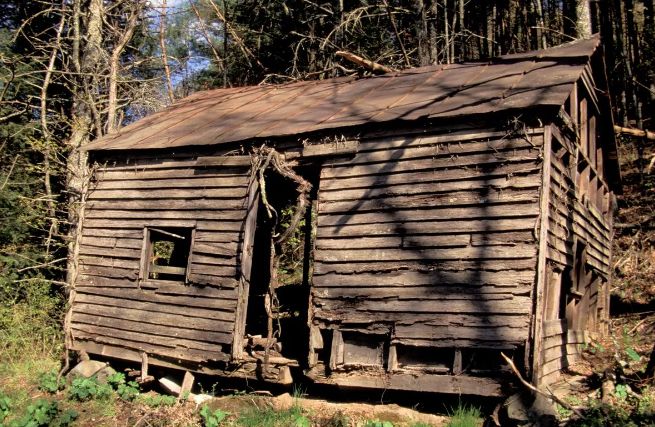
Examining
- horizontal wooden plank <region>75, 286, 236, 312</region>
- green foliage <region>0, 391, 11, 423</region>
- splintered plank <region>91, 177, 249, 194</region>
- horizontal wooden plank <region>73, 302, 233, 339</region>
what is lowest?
green foliage <region>0, 391, 11, 423</region>

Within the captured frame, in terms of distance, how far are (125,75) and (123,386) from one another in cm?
1207

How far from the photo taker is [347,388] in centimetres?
816

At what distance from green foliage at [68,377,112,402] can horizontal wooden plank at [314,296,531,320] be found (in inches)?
156

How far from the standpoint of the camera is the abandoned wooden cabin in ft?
23.9

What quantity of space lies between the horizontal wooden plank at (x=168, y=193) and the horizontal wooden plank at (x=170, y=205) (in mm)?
59

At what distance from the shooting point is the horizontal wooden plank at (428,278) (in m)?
7.10

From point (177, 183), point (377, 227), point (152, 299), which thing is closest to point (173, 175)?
point (177, 183)

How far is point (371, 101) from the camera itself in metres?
9.37

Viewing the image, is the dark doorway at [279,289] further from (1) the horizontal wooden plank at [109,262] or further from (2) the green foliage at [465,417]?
(2) the green foliage at [465,417]

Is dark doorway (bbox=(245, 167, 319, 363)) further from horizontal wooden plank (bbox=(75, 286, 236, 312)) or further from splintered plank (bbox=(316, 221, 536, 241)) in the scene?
splintered plank (bbox=(316, 221, 536, 241))

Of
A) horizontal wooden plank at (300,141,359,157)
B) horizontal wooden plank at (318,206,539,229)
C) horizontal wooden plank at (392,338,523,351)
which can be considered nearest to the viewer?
horizontal wooden plank at (392,338,523,351)

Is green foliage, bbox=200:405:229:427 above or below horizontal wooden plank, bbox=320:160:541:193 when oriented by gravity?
below

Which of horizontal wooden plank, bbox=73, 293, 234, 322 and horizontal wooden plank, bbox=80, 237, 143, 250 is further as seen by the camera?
horizontal wooden plank, bbox=80, 237, 143, 250

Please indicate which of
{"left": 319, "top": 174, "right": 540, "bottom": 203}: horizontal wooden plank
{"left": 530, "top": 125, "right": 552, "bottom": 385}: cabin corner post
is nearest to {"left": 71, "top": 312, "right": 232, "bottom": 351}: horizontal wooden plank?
{"left": 319, "top": 174, "right": 540, "bottom": 203}: horizontal wooden plank
